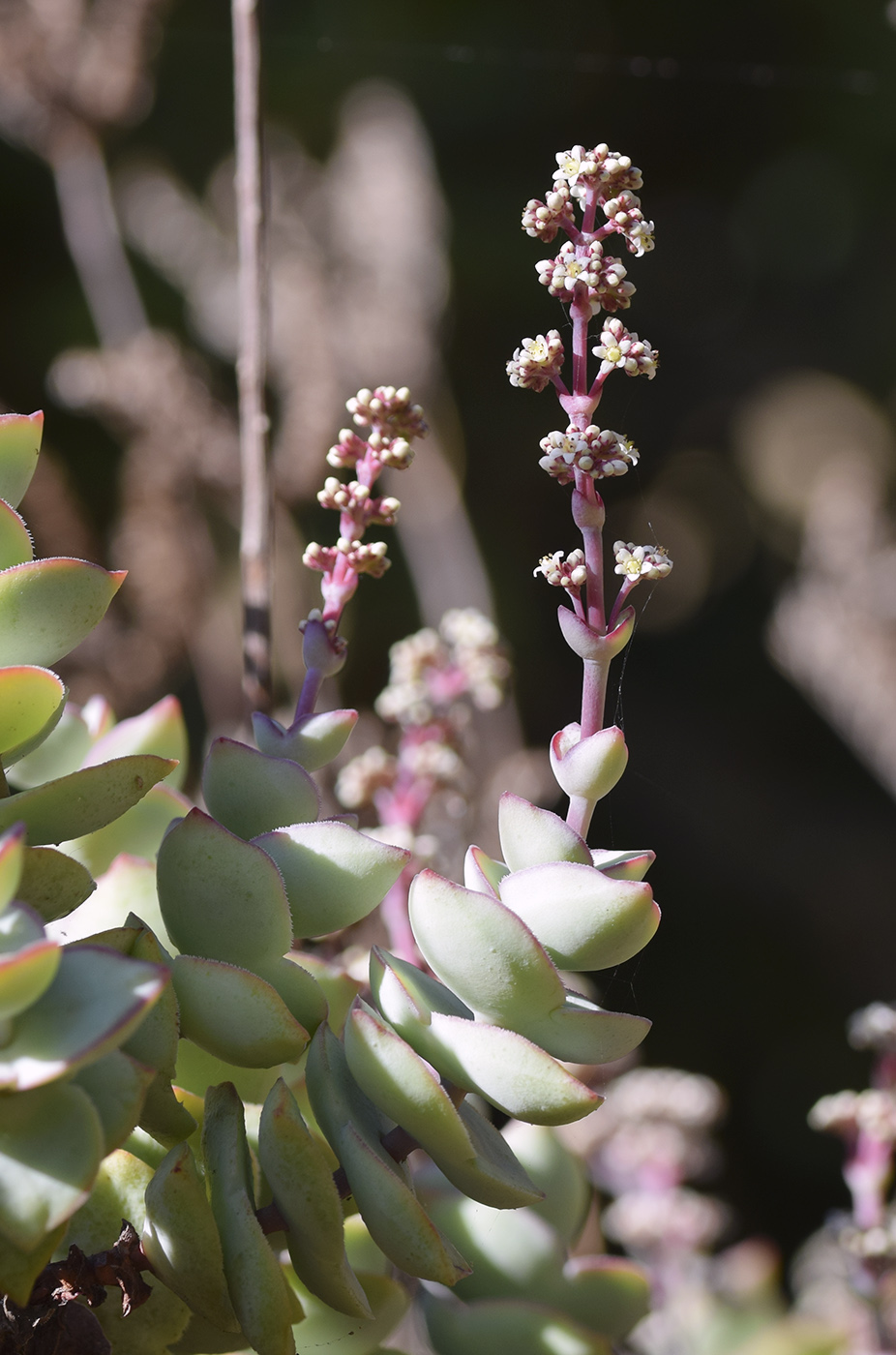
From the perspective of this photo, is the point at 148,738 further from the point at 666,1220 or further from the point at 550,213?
the point at 666,1220

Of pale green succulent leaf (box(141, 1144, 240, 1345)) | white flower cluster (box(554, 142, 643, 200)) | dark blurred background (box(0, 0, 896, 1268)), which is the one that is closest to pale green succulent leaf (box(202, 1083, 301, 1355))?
pale green succulent leaf (box(141, 1144, 240, 1345))

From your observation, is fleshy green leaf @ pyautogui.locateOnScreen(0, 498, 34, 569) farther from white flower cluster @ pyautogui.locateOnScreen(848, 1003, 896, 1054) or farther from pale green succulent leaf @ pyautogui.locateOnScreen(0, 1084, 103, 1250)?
white flower cluster @ pyautogui.locateOnScreen(848, 1003, 896, 1054)

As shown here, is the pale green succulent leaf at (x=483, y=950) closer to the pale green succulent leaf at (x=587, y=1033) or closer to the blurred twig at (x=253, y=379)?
the pale green succulent leaf at (x=587, y=1033)

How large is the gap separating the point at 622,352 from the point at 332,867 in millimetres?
129

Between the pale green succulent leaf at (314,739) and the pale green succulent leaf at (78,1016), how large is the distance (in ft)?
0.27

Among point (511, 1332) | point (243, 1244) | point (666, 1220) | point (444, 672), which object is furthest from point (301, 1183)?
point (666, 1220)

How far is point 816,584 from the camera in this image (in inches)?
37.6

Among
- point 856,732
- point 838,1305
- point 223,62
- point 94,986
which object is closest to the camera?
point 94,986

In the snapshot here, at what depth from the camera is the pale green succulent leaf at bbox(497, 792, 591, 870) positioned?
24cm

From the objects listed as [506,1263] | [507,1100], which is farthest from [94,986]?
[506,1263]

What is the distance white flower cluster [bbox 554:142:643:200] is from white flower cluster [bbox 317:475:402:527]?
0.26 ft

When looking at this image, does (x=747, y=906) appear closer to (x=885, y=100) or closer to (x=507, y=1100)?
(x=885, y=100)

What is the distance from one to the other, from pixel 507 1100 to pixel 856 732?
0.75 m

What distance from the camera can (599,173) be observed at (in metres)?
0.23
